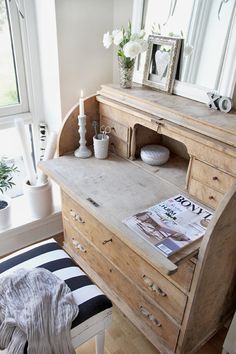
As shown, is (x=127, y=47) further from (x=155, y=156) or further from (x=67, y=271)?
(x=67, y=271)

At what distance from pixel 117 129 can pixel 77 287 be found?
78 cm

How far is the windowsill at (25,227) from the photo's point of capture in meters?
1.89

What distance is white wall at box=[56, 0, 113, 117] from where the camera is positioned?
1585 mm

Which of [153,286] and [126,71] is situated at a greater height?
[126,71]

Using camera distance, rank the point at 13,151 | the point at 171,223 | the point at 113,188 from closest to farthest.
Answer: the point at 171,223 → the point at 113,188 → the point at 13,151

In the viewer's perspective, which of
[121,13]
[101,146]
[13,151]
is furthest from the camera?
[13,151]

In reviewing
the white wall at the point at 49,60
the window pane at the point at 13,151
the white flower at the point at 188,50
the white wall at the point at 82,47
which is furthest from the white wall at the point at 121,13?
the window pane at the point at 13,151

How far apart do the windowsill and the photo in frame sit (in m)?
1.01

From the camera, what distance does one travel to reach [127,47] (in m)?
1.40

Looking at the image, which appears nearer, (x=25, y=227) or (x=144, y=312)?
(x=144, y=312)

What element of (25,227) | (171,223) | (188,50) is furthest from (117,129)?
(25,227)

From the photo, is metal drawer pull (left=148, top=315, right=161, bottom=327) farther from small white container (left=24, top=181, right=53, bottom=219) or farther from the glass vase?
the glass vase

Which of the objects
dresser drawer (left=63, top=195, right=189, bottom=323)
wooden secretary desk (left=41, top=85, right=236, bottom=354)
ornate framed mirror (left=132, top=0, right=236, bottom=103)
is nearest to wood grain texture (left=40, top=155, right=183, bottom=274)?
wooden secretary desk (left=41, top=85, right=236, bottom=354)

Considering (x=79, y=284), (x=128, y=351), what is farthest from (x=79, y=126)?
(x=128, y=351)
